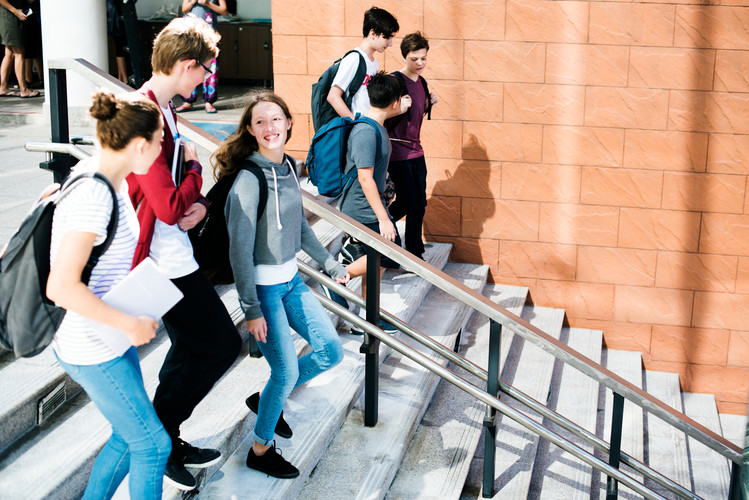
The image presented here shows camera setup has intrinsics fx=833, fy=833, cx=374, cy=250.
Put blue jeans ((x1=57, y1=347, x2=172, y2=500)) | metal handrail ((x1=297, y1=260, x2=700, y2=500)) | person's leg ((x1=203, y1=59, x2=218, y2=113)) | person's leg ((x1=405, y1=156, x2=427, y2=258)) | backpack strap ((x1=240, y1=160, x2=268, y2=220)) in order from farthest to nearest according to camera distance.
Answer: person's leg ((x1=203, y1=59, x2=218, y2=113)), person's leg ((x1=405, y1=156, x2=427, y2=258)), metal handrail ((x1=297, y1=260, x2=700, y2=500)), backpack strap ((x1=240, y1=160, x2=268, y2=220)), blue jeans ((x1=57, y1=347, x2=172, y2=500))

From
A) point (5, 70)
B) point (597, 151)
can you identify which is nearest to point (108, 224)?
point (597, 151)

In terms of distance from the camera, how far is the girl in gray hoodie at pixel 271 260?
2.88 metres

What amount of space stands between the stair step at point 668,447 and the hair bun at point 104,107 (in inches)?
148

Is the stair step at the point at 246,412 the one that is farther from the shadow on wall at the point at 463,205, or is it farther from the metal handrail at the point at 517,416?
the shadow on wall at the point at 463,205

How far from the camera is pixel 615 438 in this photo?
3324 millimetres

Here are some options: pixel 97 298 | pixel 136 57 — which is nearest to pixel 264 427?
pixel 97 298

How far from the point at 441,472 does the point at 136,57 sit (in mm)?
4936

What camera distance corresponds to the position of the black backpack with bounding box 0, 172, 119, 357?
7.00 ft

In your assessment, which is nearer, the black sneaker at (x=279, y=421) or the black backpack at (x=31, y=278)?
the black backpack at (x=31, y=278)

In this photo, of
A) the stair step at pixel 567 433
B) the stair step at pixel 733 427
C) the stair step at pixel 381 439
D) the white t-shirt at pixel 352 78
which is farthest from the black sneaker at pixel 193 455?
the stair step at pixel 733 427

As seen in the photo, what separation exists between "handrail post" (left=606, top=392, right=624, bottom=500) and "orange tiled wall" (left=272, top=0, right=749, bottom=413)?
3120mm

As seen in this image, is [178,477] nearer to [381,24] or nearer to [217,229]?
[217,229]

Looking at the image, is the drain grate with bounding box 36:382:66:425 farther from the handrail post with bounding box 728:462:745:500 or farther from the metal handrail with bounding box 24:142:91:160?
the handrail post with bounding box 728:462:745:500

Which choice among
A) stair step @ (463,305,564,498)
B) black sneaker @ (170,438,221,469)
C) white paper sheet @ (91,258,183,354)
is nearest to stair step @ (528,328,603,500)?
stair step @ (463,305,564,498)
